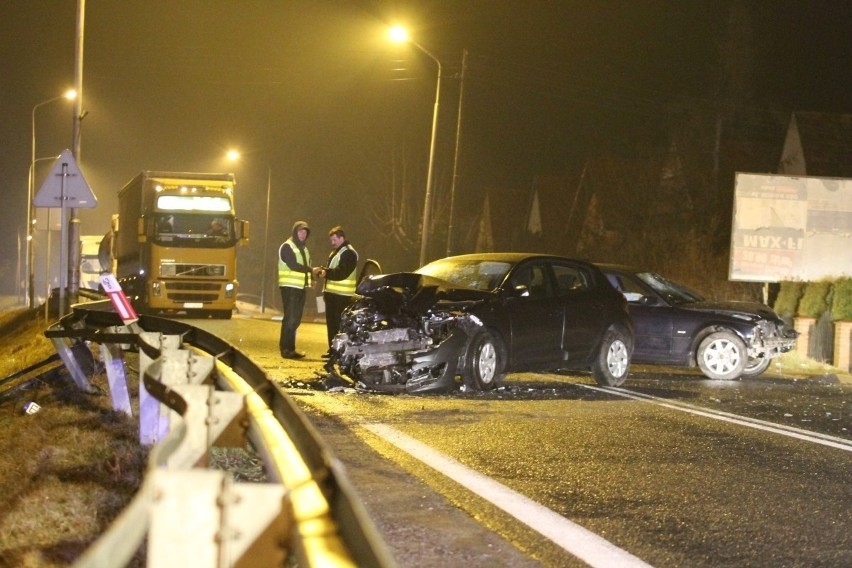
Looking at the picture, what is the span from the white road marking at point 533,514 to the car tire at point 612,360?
5.25 m

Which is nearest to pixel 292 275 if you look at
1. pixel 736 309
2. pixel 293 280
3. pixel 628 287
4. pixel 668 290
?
pixel 293 280

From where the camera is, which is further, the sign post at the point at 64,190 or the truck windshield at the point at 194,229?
the truck windshield at the point at 194,229

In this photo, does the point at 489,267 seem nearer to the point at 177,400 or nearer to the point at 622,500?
the point at 622,500

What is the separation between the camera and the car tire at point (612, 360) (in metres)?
12.7

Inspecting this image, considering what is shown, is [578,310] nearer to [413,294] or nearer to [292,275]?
[413,294]

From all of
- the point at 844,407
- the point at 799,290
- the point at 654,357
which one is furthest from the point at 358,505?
the point at 799,290

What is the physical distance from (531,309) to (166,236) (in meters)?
14.0

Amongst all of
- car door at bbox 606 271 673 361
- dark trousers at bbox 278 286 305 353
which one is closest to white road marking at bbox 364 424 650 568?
dark trousers at bbox 278 286 305 353

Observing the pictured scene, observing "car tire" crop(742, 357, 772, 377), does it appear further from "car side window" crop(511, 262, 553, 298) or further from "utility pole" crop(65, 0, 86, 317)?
"utility pole" crop(65, 0, 86, 317)

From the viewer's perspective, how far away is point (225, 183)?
24.4m

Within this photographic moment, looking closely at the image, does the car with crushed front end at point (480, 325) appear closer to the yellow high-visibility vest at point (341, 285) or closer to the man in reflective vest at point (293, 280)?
the yellow high-visibility vest at point (341, 285)

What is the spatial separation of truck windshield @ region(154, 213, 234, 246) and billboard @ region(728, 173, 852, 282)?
11066 millimetres

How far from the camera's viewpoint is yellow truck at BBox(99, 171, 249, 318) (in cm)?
2389

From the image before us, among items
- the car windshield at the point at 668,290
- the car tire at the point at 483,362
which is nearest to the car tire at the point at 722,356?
the car windshield at the point at 668,290
